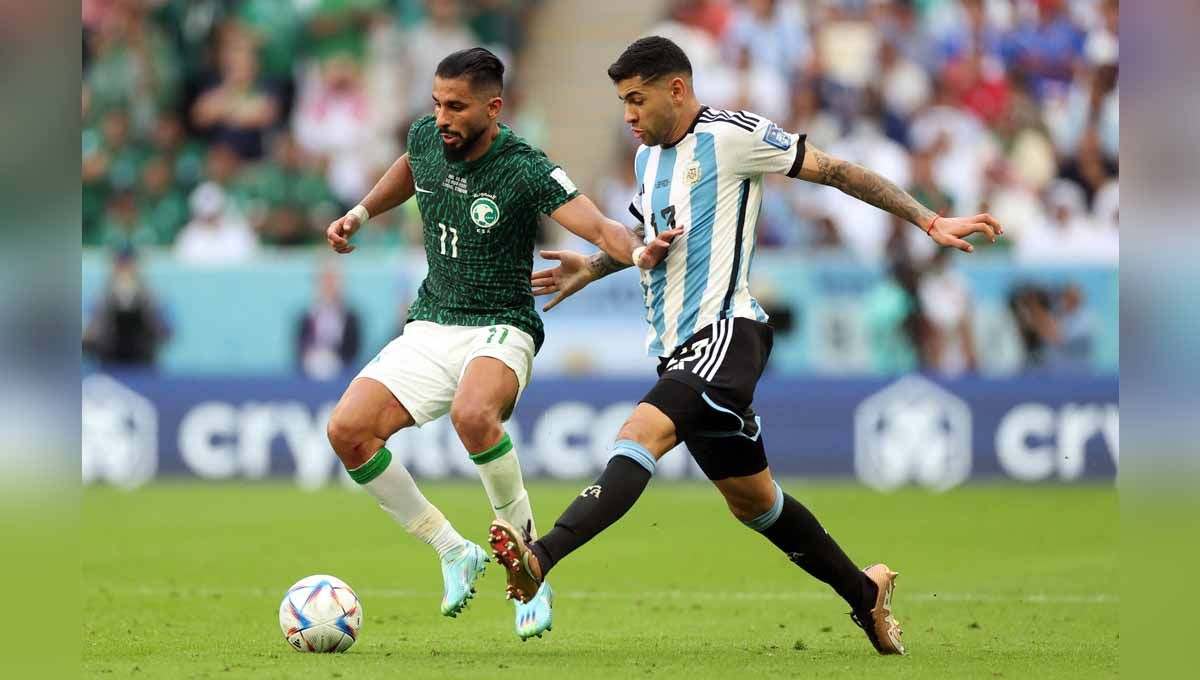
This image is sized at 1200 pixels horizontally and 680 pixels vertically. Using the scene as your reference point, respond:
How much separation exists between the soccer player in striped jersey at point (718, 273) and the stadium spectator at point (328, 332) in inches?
434

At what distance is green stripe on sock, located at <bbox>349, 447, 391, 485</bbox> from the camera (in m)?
7.62

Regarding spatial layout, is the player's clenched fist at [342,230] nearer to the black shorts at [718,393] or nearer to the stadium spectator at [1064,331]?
the black shorts at [718,393]

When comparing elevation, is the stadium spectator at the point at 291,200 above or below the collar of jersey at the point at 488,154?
above

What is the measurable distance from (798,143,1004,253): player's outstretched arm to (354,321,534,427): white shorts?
156cm

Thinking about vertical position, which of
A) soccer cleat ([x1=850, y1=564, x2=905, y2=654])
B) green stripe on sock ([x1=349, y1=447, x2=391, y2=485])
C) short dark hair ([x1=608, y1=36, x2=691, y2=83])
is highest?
short dark hair ([x1=608, y1=36, x2=691, y2=83])

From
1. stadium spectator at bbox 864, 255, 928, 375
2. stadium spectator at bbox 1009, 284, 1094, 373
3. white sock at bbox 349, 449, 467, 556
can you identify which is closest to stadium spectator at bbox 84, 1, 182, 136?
stadium spectator at bbox 864, 255, 928, 375

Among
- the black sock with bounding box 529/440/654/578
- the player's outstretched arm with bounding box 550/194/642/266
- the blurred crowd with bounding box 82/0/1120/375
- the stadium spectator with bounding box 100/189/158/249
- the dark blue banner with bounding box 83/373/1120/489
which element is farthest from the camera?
the stadium spectator with bounding box 100/189/158/249

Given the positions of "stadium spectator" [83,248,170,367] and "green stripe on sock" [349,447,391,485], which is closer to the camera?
"green stripe on sock" [349,447,391,485]

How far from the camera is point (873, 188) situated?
7164 millimetres

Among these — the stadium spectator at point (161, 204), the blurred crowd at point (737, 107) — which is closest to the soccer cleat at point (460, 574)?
the blurred crowd at point (737, 107)

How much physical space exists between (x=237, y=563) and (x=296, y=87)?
1080cm

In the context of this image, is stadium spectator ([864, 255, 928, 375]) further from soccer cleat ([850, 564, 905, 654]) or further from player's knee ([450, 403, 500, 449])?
player's knee ([450, 403, 500, 449])

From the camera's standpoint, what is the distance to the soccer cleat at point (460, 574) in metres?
7.50

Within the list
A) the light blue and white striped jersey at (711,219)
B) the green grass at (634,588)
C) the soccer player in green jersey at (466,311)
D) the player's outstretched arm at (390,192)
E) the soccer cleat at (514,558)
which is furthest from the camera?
the player's outstretched arm at (390,192)
